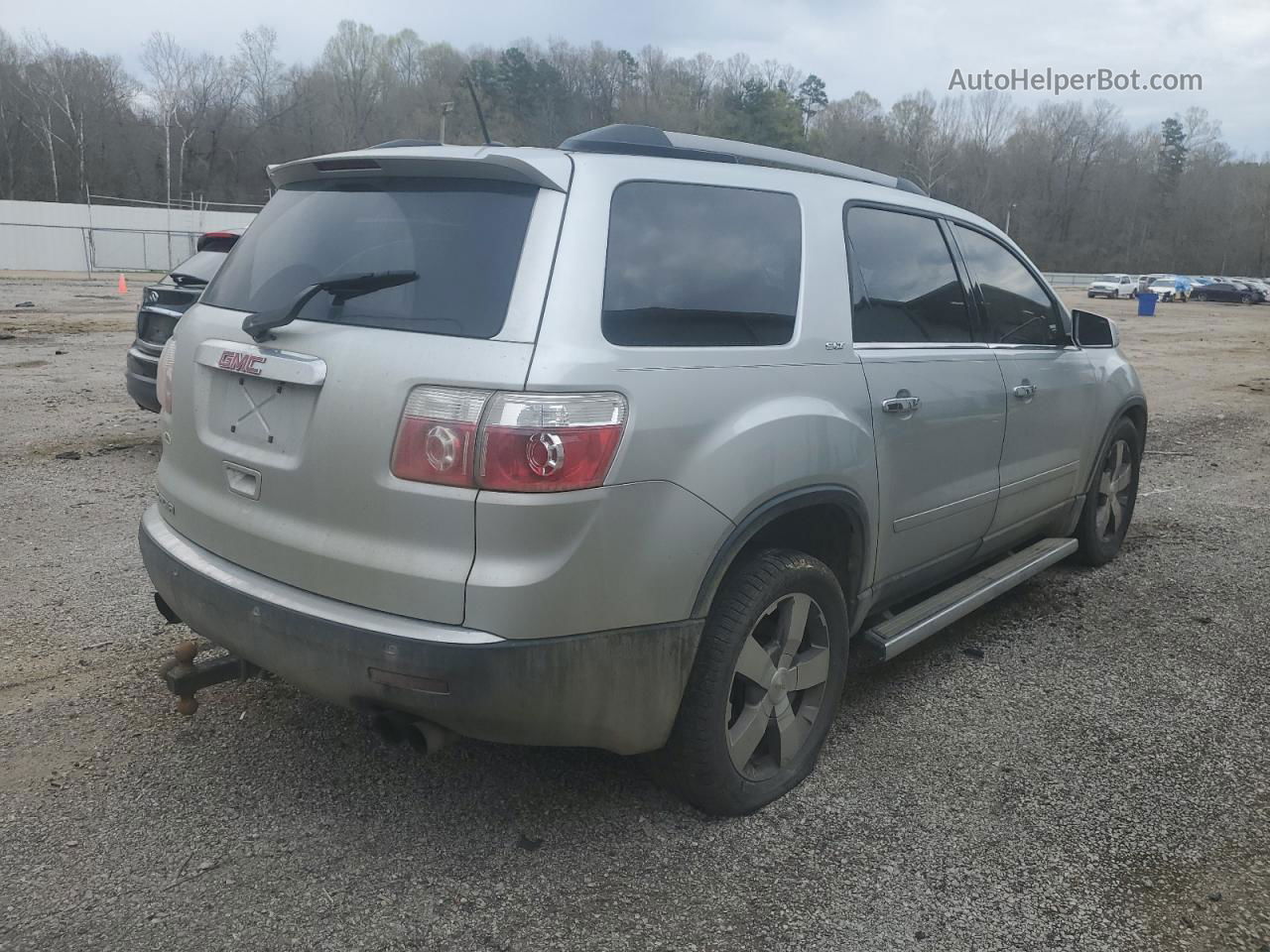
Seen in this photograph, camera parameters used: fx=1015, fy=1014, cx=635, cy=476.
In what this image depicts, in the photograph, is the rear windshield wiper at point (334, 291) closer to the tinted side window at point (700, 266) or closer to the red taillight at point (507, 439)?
the red taillight at point (507, 439)

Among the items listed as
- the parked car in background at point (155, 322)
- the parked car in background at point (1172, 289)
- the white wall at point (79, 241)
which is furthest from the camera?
the parked car in background at point (1172, 289)

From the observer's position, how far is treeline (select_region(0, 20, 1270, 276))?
71812mm

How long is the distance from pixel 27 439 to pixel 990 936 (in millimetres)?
7987

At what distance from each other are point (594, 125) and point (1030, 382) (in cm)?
6878

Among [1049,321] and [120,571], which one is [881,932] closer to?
[1049,321]

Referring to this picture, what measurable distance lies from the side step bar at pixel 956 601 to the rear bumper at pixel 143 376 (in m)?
5.52

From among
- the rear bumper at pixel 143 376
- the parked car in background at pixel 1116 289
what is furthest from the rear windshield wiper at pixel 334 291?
the parked car in background at pixel 1116 289

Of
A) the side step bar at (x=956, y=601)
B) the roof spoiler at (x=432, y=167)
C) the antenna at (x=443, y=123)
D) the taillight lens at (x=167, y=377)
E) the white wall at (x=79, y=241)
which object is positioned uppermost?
the antenna at (x=443, y=123)

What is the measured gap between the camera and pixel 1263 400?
45.3 feet

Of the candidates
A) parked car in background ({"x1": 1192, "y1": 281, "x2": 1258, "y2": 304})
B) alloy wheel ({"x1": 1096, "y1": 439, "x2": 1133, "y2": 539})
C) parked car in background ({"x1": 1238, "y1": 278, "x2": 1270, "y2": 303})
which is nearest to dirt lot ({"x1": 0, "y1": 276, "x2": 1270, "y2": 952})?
alloy wheel ({"x1": 1096, "y1": 439, "x2": 1133, "y2": 539})

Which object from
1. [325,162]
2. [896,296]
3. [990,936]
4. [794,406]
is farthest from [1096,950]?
[325,162]

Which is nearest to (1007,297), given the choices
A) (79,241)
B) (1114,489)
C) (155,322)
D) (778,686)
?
(1114,489)

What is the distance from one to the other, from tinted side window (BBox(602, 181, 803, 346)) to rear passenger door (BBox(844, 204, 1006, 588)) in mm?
359

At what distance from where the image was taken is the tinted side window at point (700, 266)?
2639 millimetres
